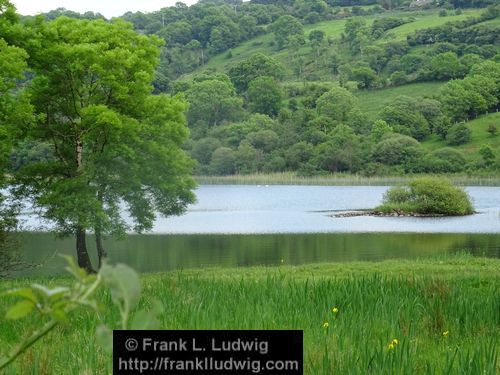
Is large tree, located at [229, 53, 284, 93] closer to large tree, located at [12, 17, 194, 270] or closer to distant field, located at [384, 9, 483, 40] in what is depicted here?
distant field, located at [384, 9, 483, 40]

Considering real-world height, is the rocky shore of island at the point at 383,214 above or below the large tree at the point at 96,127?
below

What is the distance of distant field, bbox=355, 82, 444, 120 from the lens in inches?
4754

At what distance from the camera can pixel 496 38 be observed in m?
138

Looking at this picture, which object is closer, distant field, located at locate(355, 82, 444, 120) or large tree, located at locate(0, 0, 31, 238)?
large tree, located at locate(0, 0, 31, 238)

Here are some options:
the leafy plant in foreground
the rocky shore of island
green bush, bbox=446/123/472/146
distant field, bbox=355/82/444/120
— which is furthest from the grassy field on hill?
the leafy plant in foreground

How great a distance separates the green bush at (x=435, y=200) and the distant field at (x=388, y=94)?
2597 inches

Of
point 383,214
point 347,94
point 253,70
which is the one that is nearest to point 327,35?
point 253,70

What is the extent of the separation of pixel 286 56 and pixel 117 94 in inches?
5916

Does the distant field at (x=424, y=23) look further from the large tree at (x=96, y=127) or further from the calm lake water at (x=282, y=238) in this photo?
the large tree at (x=96, y=127)

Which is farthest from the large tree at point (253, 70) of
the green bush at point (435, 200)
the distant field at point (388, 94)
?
the green bush at point (435, 200)

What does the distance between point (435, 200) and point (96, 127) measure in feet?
113

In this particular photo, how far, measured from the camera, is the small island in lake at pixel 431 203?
51.6 m

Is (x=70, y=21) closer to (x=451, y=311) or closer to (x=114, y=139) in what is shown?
(x=114, y=139)

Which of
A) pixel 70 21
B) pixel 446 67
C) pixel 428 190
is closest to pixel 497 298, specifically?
pixel 70 21
